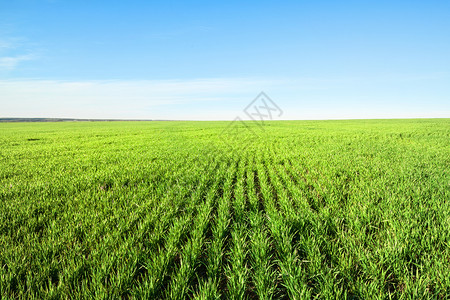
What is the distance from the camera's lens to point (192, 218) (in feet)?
14.0

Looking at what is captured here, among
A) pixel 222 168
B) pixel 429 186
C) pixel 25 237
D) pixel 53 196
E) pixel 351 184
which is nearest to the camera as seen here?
pixel 25 237

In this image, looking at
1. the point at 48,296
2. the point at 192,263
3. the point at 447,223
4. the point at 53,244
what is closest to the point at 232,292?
the point at 192,263

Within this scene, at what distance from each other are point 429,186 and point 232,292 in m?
6.68

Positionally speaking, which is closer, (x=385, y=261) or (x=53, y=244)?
(x=385, y=261)

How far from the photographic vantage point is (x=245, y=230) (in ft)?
12.6

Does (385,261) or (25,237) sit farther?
(25,237)

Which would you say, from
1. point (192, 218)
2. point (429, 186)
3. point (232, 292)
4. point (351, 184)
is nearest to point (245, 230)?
point (192, 218)

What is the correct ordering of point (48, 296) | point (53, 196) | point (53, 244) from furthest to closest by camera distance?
1. point (53, 196)
2. point (53, 244)
3. point (48, 296)

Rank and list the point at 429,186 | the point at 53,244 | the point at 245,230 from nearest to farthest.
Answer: the point at 53,244 < the point at 245,230 < the point at 429,186

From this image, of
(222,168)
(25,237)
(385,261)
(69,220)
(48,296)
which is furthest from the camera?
(222,168)

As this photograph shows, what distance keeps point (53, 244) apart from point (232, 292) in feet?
9.25

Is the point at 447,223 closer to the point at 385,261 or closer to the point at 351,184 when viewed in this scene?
the point at 385,261

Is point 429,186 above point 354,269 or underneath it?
above

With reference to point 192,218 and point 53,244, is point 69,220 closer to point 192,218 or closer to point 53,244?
point 53,244
